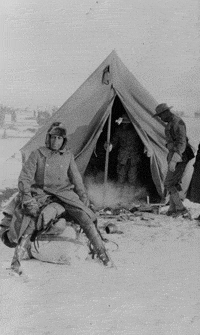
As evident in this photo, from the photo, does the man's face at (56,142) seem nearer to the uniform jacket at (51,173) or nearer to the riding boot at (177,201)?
the uniform jacket at (51,173)

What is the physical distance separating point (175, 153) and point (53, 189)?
8.39ft

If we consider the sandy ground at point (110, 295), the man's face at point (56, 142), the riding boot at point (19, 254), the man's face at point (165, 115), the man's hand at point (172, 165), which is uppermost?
the man's face at point (165, 115)

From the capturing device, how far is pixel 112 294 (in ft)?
12.4

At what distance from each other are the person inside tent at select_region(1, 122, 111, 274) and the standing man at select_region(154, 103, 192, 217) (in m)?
2.33

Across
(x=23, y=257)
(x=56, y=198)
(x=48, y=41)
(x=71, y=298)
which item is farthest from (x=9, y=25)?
(x=71, y=298)

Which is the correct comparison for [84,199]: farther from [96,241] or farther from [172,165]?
[172,165]

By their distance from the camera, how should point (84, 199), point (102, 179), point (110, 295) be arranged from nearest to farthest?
point (110, 295), point (84, 199), point (102, 179)

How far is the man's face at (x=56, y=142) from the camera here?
4.43 meters

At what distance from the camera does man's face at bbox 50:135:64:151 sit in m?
4.43

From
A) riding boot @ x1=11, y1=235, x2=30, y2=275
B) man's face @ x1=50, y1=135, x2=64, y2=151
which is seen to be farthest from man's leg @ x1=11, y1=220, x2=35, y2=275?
man's face @ x1=50, y1=135, x2=64, y2=151

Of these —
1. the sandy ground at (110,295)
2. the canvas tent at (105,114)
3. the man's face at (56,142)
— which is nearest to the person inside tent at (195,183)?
the canvas tent at (105,114)

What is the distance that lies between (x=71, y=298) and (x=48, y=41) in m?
3.01

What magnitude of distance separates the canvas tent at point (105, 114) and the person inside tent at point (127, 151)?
537mm

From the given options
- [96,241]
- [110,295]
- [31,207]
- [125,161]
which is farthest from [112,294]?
[125,161]
